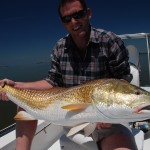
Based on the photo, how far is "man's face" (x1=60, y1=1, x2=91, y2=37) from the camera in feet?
10.3

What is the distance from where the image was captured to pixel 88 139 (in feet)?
10.2

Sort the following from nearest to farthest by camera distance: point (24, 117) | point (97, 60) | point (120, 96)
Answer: point (120, 96) < point (24, 117) < point (97, 60)

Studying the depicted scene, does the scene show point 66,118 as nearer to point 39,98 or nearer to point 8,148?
point 39,98

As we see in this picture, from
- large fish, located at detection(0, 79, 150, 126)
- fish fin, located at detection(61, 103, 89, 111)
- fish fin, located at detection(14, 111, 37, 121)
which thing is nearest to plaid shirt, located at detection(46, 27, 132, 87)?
large fish, located at detection(0, 79, 150, 126)

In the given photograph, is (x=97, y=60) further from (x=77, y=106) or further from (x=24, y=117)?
(x=24, y=117)

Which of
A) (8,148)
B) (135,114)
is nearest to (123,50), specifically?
(135,114)

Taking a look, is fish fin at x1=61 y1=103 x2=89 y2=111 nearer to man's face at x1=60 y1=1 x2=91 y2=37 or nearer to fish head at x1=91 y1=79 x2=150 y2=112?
fish head at x1=91 y1=79 x2=150 y2=112

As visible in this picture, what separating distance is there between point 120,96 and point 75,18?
1073 millimetres

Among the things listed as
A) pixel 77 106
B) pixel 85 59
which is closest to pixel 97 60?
pixel 85 59

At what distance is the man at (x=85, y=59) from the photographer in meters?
3.07

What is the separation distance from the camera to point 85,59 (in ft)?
11.0

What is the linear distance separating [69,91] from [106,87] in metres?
0.38

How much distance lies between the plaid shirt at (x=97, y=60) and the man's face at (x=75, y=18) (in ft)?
0.60

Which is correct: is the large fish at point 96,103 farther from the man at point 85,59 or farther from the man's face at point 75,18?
the man's face at point 75,18
